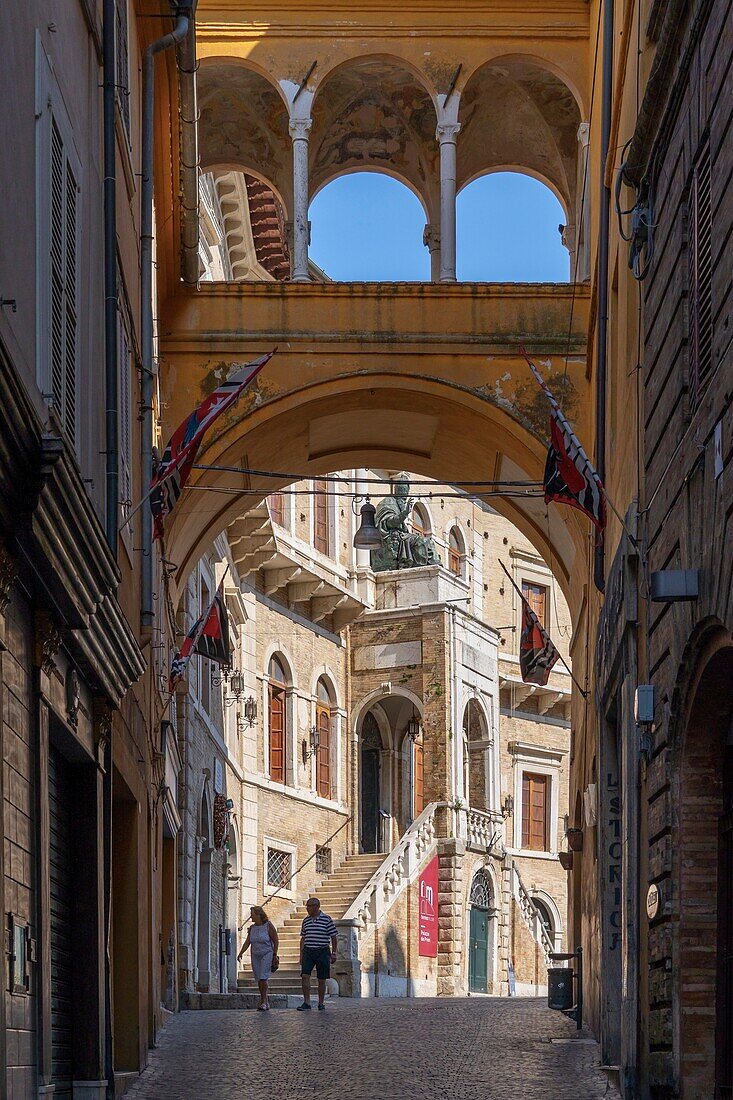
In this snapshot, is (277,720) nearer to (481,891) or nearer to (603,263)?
(481,891)

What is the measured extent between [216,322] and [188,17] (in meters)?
4.82

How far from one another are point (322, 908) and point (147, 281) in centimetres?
2476

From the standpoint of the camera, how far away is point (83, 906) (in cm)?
1128

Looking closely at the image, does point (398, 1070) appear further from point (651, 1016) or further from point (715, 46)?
point (715, 46)

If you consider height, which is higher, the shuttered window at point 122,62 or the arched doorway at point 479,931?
the shuttered window at point 122,62

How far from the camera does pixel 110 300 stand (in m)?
12.1

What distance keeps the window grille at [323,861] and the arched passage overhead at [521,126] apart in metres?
19.9

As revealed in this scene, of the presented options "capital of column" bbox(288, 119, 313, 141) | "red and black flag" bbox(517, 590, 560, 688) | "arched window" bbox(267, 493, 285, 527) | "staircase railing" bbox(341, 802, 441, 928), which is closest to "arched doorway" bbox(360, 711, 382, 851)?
"staircase railing" bbox(341, 802, 441, 928)

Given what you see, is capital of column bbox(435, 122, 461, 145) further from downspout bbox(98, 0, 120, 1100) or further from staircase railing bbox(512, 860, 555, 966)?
staircase railing bbox(512, 860, 555, 966)

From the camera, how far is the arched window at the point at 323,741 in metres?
40.5

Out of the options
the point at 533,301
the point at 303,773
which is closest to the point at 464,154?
the point at 533,301

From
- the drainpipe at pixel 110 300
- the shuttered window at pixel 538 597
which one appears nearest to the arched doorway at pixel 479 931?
the shuttered window at pixel 538 597

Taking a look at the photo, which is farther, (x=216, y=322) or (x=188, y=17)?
(x=216, y=322)

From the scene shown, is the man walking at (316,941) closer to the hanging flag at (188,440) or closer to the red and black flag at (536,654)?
the red and black flag at (536,654)
